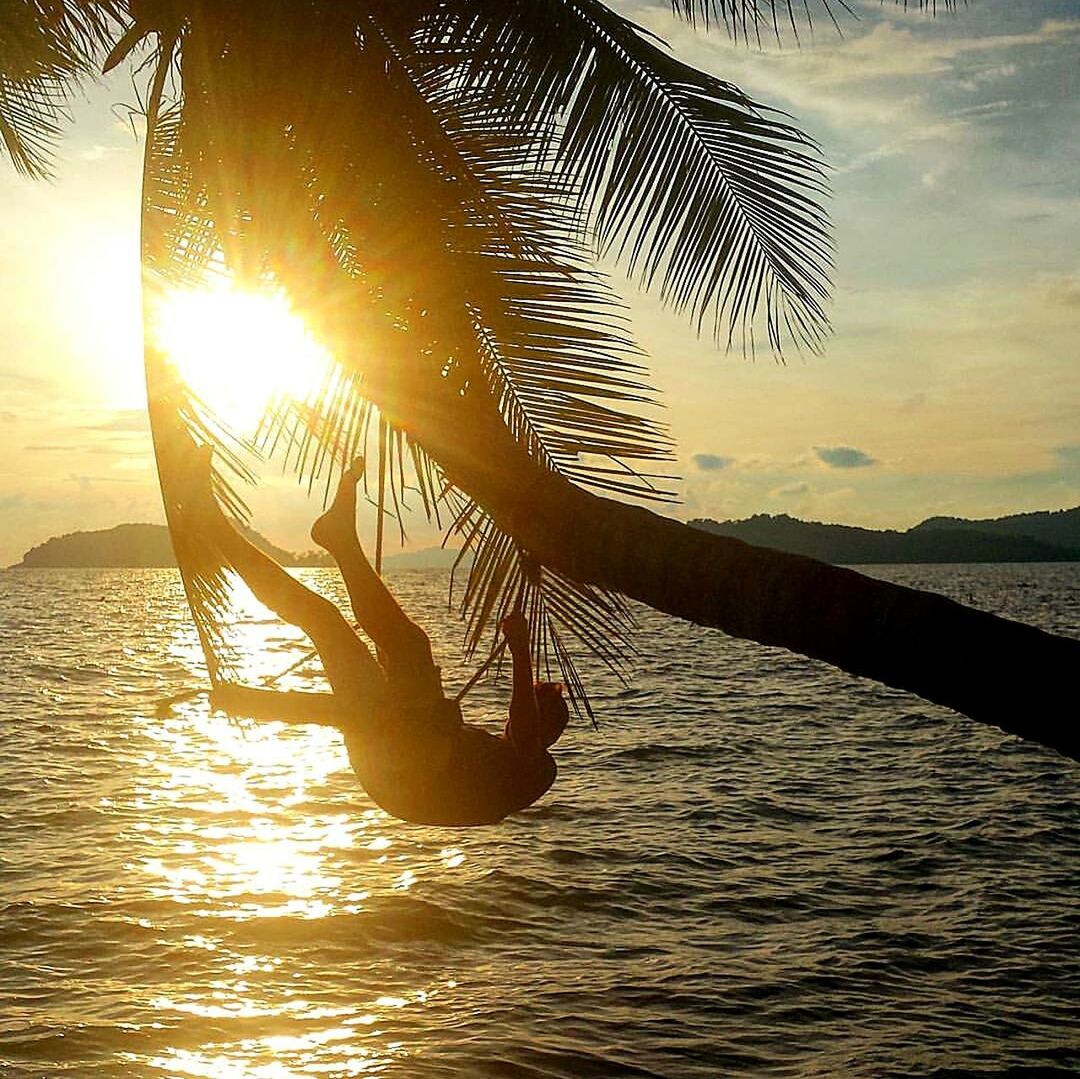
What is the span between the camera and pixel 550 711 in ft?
16.9

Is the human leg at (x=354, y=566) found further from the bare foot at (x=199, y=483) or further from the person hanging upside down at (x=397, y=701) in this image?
the bare foot at (x=199, y=483)

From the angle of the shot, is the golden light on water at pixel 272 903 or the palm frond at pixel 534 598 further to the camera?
the golden light on water at pixel 272 903

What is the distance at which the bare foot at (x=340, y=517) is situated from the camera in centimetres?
504

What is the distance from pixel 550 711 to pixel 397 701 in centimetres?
72

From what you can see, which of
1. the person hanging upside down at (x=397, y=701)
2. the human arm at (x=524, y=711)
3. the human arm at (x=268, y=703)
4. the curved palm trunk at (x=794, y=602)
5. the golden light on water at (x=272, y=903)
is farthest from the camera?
the golden light on water at (x=272, y=903)

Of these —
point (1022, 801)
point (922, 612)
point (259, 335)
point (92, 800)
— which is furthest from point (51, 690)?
point (922, 612)

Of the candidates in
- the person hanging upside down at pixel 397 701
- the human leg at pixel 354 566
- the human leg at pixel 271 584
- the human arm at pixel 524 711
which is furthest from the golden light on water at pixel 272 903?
the human arm at pixel 524 711

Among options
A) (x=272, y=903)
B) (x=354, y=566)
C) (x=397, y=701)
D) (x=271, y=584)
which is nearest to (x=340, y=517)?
(x=354, y=566)

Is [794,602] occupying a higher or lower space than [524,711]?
higher

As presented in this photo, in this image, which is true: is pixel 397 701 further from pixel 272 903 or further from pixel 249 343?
pixel 272 903

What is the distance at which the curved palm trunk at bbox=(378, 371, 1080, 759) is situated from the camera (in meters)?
3.01

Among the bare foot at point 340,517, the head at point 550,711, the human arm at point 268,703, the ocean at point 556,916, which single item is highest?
the bare foot at point 340,517

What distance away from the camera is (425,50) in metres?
6.39

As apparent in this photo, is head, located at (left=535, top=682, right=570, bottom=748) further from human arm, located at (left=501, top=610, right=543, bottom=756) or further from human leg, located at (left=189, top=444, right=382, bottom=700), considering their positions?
human leg, located at (left=189, top=444, right=382, bottom=700)
